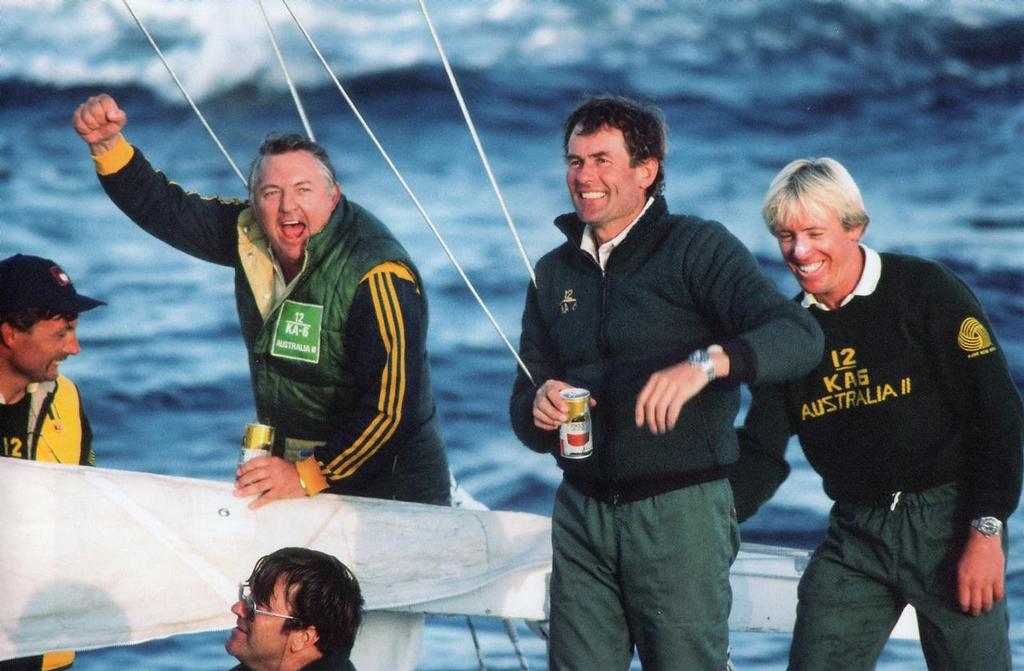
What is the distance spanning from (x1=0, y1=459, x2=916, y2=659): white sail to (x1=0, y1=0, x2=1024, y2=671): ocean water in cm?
674

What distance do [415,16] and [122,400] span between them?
690 centimetres

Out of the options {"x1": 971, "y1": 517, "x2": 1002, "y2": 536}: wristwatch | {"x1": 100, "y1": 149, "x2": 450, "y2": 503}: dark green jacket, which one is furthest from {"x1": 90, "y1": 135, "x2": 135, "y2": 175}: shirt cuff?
{"x1": 971, "y1": 517, "x2": 1002, "y2": 536}: wristwatch

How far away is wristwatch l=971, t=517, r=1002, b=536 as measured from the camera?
310 cm

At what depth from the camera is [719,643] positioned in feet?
10.2

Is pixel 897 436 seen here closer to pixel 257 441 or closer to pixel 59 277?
pixel 257 441

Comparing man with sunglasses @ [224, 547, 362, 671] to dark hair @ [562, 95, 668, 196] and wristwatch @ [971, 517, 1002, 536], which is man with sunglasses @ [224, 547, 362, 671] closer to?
dark hair @ [562, 95, 668, 196]

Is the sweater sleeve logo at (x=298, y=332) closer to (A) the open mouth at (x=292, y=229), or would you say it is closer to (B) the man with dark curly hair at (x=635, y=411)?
(A) the open mouth at (x=292, y=229)

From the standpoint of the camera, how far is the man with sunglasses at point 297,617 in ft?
8.63

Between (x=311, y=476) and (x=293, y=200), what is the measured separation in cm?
58

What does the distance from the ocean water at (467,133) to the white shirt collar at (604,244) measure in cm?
735

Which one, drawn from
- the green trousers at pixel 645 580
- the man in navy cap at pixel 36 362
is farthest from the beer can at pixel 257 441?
the green trousers at pixel 645 580

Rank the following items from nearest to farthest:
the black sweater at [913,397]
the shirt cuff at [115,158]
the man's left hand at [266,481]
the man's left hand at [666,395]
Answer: the man's left hand at [666,395]
the black sweater at [913,397]
the man's left hand at [266,481]
the shirt cuff at [115,158]

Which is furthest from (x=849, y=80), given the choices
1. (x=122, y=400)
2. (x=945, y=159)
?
(x=122, y=400)

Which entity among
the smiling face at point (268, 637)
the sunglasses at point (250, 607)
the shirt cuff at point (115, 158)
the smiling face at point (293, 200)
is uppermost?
the shirt cuff at point (115, 158)
